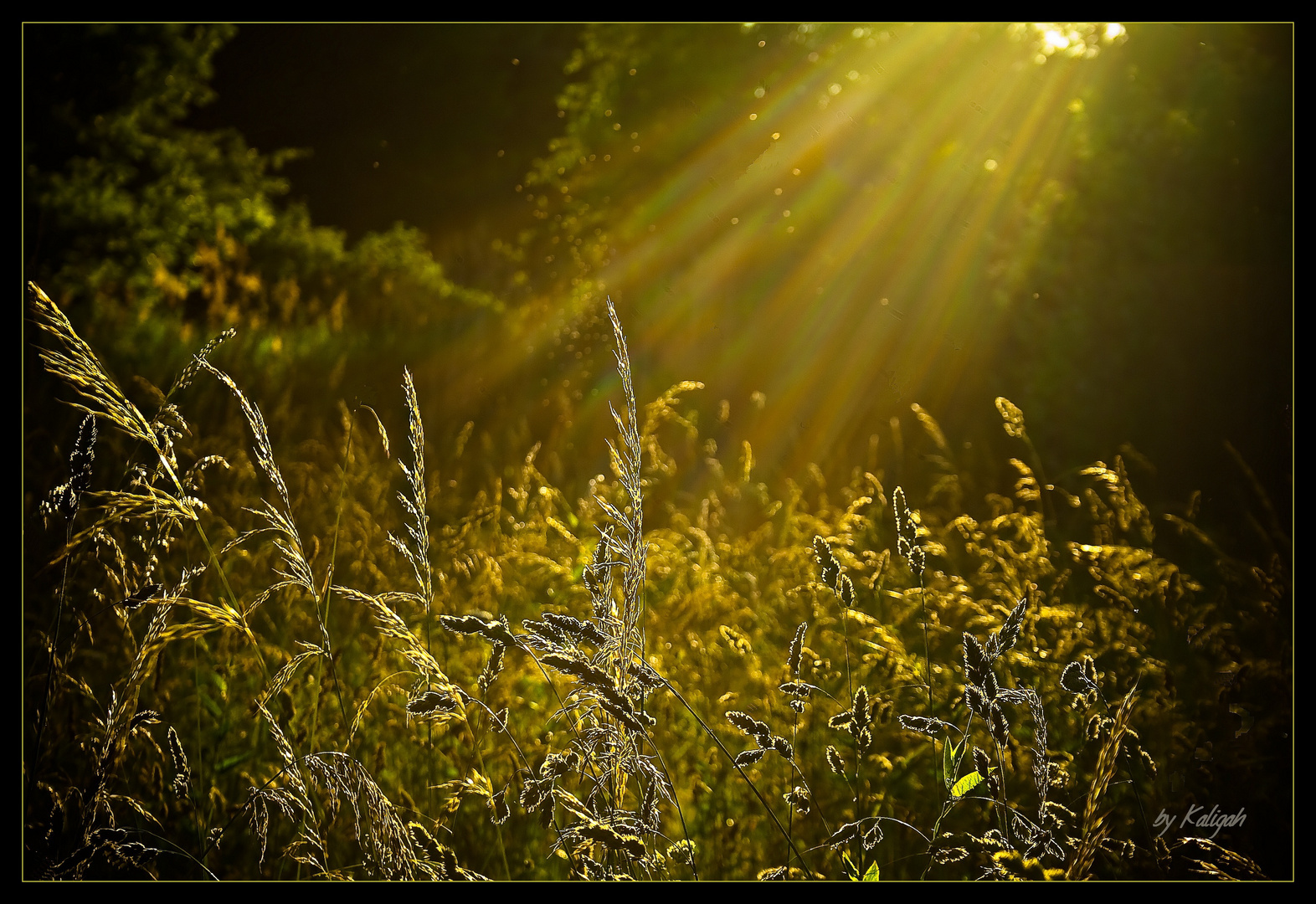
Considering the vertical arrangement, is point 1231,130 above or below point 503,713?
above

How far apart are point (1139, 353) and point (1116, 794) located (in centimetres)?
239

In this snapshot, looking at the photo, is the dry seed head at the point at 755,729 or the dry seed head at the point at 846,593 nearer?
the dry seed head at the point at 755,729

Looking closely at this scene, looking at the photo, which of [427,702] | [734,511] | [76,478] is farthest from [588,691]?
[734,511]

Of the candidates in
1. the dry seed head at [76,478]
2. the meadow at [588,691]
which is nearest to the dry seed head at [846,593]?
the meadow at [588,691]

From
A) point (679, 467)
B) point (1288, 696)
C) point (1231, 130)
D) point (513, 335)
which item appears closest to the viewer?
point (1288, 696)

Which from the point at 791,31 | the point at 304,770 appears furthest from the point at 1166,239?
the point at 304,770

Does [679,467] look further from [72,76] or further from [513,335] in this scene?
[72,76]

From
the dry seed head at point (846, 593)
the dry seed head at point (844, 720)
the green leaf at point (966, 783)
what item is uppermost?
the dry seed head at point (846, 593)

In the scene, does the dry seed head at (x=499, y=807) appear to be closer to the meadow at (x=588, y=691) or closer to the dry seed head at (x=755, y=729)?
the meadow at (x=588, y=691)

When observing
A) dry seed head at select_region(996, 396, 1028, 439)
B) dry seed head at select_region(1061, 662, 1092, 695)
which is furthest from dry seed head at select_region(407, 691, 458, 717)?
dry seed head at select_region(996, 396, 1028, 439)

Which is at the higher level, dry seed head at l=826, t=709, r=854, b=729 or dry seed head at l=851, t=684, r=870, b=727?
dry seed head at l=851, t=684, r=870, b=727

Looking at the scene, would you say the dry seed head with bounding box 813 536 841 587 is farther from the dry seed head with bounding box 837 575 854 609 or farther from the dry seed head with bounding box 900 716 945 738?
the dry seed head with bounding box 900 716 945 738

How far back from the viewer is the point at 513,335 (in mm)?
5297

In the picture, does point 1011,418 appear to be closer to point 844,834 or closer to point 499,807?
point 844,834
